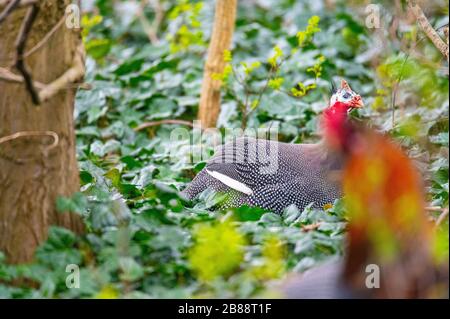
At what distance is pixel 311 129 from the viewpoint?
611 centimetres

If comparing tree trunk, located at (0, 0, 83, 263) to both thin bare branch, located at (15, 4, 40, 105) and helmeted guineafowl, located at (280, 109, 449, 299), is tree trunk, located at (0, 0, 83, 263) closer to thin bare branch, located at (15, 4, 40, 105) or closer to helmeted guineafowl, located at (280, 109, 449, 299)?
thin bare branch, located at (15, 4, 40, 105)

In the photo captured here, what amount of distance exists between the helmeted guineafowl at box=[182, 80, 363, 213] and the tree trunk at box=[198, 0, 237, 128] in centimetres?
126

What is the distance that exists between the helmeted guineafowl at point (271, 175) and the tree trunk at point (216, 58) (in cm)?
126

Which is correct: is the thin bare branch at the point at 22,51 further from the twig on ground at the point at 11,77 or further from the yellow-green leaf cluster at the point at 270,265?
the yellow-green leaf cluster at the point at 270,265

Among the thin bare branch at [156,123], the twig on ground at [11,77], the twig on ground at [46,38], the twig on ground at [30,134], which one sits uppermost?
the twig on ground at [46,38]

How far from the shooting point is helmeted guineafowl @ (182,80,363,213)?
4723 mm

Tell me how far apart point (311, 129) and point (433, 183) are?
5.16 ft

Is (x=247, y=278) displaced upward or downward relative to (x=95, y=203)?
downward

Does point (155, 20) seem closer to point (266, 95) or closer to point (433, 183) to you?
point (266, 95)

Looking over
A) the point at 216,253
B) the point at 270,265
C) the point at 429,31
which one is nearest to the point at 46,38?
the point at 216,253

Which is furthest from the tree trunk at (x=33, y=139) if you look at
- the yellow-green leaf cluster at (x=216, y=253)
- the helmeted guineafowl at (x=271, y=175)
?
the helmeted guineafowl at (x=271, y=175)

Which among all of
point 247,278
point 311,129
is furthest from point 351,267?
point 311,129

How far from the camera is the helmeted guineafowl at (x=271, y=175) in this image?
4.72 meters
